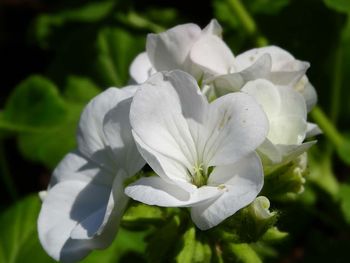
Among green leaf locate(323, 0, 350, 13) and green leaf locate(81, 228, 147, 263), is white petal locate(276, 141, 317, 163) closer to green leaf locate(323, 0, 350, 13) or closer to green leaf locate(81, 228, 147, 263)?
green leaf locate(323, 0, 350, 13)

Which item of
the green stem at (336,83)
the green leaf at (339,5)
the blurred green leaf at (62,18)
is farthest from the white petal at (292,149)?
the blurred green leaf at (62,18)

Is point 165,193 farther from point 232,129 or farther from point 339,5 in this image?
point 339,5

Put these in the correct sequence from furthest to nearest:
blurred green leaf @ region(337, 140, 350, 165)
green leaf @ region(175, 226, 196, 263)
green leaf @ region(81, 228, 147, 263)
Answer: green leaf @ region(81, 228, 147, 263) → blurred green leaf @ region(337, 140, 350, 165) → green leaf @ region(175, 226, 196, 263)

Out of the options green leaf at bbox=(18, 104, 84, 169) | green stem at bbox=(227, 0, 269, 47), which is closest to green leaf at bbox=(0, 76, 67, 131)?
green leaf at bbox=(18, 104, 84, 169)

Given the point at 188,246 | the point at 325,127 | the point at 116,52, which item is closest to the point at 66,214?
the point at 188,246

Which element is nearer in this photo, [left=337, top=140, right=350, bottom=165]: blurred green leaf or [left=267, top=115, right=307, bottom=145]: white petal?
[left=267, top=115, right=307, bottom=145]: white petal

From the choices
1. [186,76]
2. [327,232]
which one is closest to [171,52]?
[186,76]

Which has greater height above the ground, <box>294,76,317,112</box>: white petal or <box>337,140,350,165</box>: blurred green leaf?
<box>294,76,317,112</box>: white petal
